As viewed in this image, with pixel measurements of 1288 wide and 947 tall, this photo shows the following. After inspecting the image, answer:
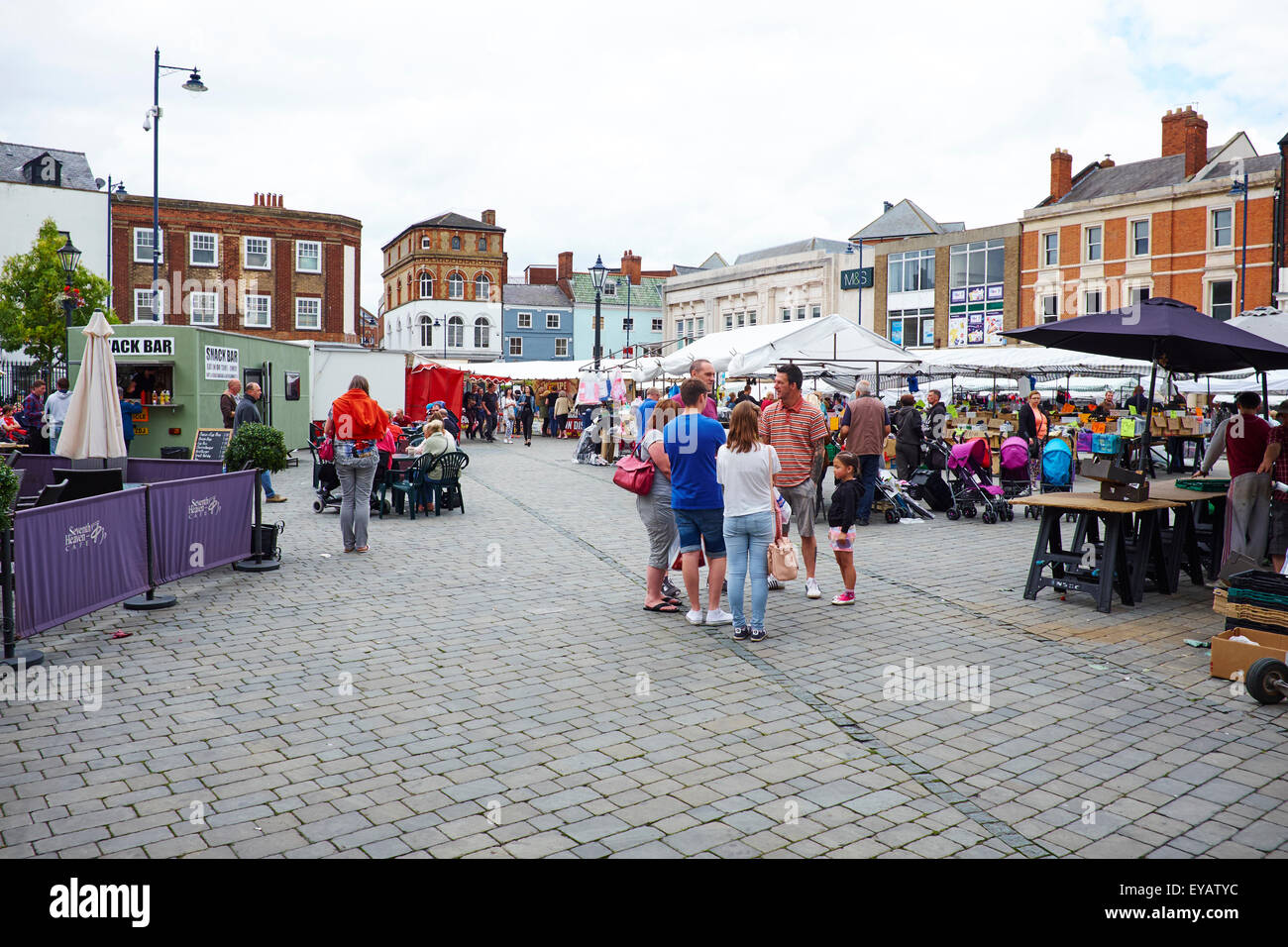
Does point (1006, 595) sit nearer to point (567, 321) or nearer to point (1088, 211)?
point (1088, 211)

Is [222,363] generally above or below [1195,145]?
below

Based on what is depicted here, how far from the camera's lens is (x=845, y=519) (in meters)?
8.14

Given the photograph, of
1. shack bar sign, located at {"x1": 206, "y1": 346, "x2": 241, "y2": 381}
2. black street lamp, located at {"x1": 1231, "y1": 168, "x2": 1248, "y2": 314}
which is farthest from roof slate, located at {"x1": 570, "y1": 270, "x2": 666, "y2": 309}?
shack bar sign, located at {"x1": 206, "y1": 346, "x2": 241, "y2": 381}

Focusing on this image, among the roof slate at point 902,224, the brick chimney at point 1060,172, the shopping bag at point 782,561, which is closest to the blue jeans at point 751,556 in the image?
the shopping bag at point 782,561

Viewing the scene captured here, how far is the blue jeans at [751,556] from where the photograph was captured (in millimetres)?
6863

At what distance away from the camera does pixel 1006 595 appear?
8.54 metres

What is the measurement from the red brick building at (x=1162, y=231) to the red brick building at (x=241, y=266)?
35.4m

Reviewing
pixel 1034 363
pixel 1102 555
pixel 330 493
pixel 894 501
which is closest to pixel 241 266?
pixel 1034 363

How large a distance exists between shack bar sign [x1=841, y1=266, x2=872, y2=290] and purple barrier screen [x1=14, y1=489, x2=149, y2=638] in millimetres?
53006

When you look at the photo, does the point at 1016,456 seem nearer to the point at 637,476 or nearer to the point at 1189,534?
the point at 1189,534

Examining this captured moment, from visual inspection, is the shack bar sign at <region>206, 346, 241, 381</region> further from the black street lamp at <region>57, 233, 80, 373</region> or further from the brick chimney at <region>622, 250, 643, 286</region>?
the brick chimney at <region>622, 250, 643, 286</region>

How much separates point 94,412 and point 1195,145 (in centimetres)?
4757

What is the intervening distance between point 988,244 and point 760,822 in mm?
51927

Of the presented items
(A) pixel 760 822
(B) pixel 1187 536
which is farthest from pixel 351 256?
(A) pixel 760 822
